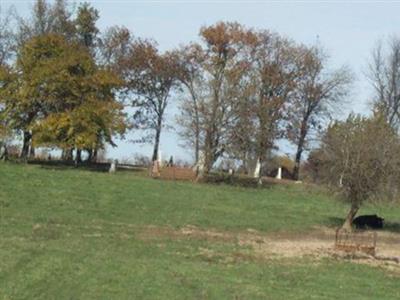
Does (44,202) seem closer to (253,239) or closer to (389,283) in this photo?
(253,239)

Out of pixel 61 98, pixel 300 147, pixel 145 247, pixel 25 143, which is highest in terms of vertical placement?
pixel 61 98

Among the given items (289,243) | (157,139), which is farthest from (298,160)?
(289,243)

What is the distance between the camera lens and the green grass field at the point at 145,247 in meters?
18.2

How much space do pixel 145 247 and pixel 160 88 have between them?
169ft

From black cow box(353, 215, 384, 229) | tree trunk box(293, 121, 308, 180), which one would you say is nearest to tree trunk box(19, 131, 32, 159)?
tree trunk box(293, 121, 308, 180)

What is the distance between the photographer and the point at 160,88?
7681cm

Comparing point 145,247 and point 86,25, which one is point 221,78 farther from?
point 145,247

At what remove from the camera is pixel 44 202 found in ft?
120

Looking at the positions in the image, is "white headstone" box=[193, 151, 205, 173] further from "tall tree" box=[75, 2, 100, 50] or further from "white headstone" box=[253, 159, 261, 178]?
"tall tree" box=[75, 2, 100, 50]

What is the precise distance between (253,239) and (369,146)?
8.64 meters

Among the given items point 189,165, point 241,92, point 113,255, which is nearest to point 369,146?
point 113,255

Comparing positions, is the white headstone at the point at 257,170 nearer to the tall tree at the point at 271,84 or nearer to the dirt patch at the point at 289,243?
the tall tree at the point at 271,84

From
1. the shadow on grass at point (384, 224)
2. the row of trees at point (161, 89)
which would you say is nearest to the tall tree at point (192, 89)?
the row of trees at point (161, 89)

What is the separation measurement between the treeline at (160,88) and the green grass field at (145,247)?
13.9m
